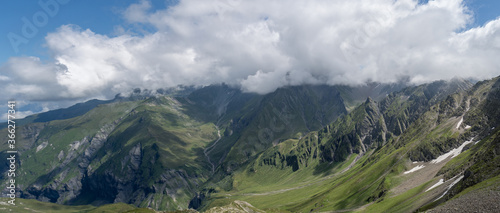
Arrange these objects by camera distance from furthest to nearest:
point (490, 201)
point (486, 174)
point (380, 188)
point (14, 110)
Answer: point (380, 188) → point (14, 110) → point (486, 174) → point (490, 201)

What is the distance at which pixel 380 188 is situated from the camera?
627 feet

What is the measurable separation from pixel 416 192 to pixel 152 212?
162 metres

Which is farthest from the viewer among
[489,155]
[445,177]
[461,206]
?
[445,177]

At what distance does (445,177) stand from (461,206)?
80.5m

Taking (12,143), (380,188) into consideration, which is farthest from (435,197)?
(12,143)

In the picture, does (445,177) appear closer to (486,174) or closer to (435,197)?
(435,197)

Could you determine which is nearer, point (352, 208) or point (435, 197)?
point (435, 197)

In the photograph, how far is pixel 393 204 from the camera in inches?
5955

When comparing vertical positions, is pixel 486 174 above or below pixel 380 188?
above

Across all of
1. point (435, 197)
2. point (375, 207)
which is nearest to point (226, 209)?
point (375, 207)

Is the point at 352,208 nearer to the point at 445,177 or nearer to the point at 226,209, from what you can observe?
the point at 445,177

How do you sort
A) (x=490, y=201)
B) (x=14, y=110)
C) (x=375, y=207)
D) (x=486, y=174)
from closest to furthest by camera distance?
1. (x=490, y=201)
2. (x=486, y=174)
3. (x=14, y=110)
4. (x=375, y=207)

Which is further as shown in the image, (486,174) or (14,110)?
(14,110)

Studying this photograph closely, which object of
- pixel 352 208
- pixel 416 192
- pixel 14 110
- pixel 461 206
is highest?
pixel 14 110
